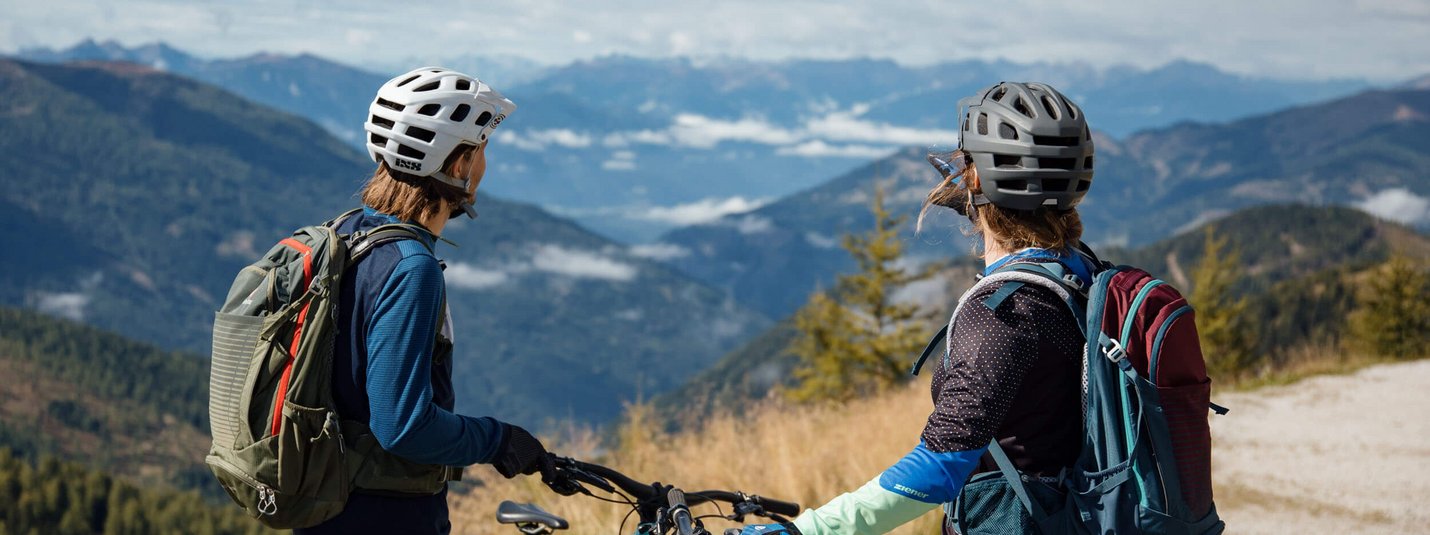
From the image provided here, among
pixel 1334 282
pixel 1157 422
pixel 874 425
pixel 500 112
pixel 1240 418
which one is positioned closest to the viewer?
pixel 1157 422

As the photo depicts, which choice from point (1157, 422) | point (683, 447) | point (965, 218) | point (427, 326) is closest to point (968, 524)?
point (1157, 422)

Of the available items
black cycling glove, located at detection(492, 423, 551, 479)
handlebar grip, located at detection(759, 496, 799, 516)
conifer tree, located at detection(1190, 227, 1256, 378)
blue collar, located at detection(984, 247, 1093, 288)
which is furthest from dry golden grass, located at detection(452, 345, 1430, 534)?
conifer tree, located at detection(1190, 227, 1256, 378)

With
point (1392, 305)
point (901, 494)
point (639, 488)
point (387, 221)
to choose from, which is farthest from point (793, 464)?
point (1392, 305)

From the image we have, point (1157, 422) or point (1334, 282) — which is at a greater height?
point (1157, 422)

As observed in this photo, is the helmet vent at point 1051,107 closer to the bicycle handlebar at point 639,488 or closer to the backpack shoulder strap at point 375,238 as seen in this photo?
the bicycle handlebar at point 639,488

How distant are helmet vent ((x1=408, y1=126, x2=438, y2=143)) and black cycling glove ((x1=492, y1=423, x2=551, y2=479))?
955 millimetres

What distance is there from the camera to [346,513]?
126 inches

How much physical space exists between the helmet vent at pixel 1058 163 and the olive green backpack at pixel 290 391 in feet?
6.08

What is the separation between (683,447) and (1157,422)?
6.37m

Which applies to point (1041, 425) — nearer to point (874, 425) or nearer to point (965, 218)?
point (965, 218)

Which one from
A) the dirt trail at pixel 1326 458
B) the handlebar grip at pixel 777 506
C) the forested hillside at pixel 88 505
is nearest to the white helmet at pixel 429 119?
the handlebar grip at pixel 777 506

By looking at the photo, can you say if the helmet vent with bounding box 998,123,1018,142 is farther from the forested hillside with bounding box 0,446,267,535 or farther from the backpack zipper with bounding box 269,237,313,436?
the forested hillside with bounding box 0,446,267,535

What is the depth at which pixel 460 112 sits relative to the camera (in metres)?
3.51

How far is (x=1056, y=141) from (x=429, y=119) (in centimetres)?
193
